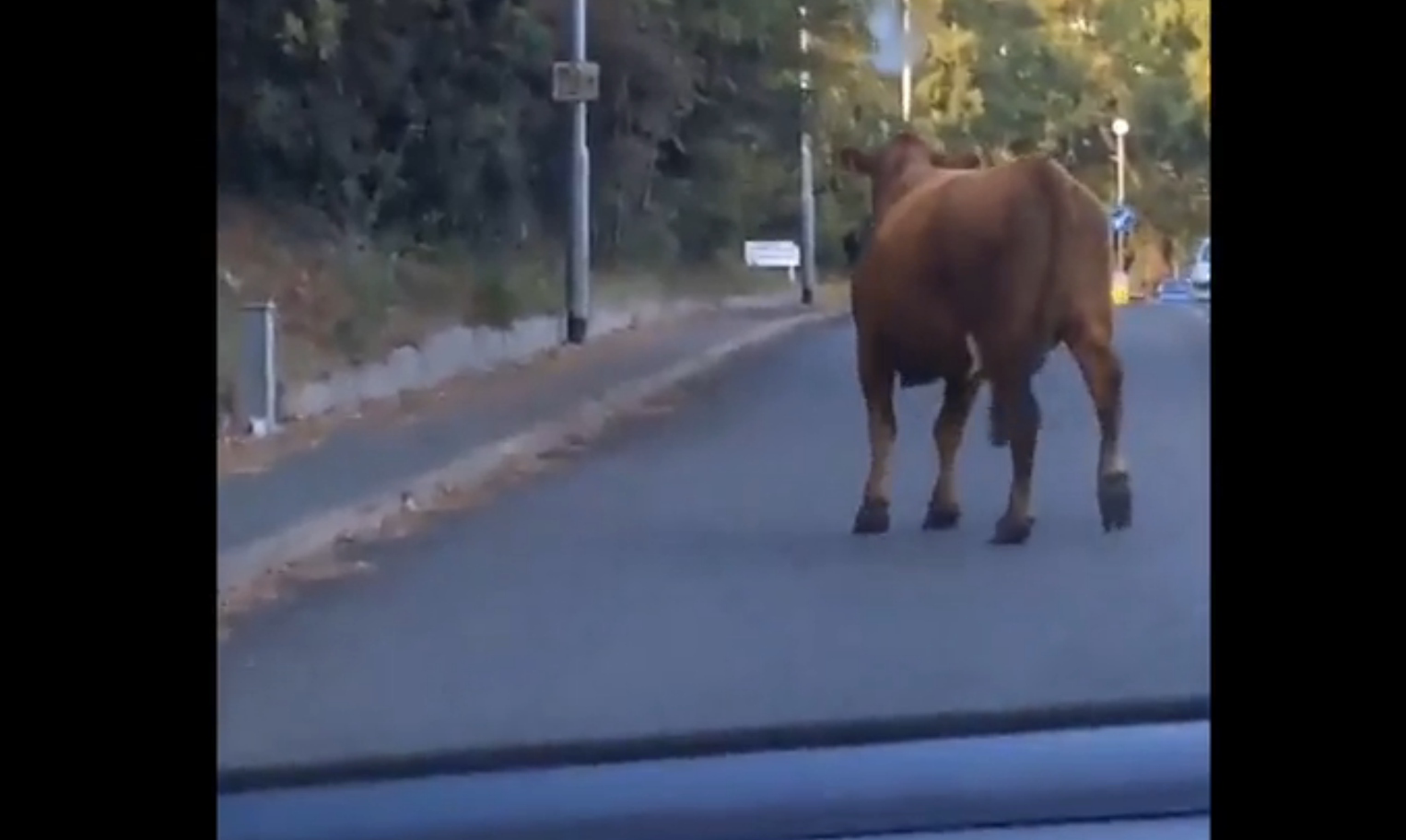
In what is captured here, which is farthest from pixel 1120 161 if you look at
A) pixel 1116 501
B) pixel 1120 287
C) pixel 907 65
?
pixel 1116 501

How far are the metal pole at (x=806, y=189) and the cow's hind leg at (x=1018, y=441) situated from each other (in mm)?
444

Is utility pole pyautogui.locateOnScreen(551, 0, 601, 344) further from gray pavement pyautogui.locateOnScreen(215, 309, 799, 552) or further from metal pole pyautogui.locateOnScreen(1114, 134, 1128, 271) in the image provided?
metal pole pyautogui.locateOnScreen(1114, 134, 1128, 271)

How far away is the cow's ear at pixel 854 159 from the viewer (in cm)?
529

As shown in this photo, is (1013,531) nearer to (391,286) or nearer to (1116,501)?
(1116,501)

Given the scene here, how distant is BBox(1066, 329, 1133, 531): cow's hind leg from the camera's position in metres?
5.36

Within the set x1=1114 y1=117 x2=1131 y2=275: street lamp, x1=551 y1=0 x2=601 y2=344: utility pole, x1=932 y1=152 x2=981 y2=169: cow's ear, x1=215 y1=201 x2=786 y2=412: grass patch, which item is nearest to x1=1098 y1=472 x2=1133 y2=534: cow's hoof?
x1=1114 y1=117 x2=1131 y2=275: street lamp

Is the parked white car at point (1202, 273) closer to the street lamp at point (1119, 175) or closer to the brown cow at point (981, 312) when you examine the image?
the street lamp at point (1119, 175)
